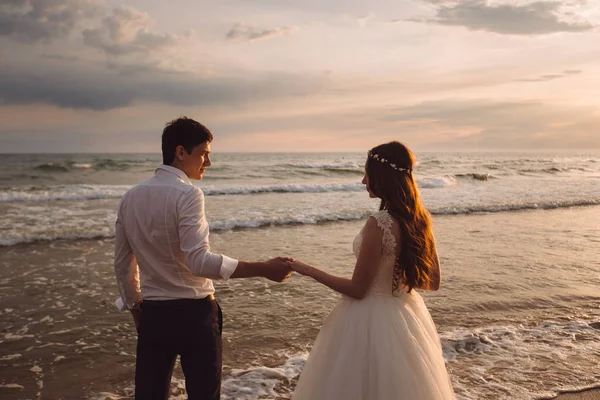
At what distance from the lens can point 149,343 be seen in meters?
2.75

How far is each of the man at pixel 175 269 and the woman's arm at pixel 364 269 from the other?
0.51 meters

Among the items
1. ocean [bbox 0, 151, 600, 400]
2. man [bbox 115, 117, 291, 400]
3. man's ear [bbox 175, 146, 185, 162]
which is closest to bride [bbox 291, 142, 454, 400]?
man [bbox 115, 117, 291, 400]

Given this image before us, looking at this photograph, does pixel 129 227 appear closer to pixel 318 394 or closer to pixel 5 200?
pixel 318 394

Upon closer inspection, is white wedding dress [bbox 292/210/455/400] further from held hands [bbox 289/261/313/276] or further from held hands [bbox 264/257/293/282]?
held hands [bbox 264/257/293/282]

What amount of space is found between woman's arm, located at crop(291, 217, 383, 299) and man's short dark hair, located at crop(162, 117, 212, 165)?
3.31 feet

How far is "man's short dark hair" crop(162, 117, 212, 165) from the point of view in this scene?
9.04ft

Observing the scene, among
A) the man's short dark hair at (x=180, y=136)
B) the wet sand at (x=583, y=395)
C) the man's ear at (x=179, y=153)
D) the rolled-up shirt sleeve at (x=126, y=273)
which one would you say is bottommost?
the wet sand at (x=583, y=395)

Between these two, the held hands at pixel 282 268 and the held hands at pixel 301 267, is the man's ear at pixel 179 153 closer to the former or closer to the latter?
the held hands at pixel 282 268

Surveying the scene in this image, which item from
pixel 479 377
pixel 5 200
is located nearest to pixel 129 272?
pixel 479 377

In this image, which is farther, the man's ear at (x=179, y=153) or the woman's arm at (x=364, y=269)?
the woman's arm at (x=364, y=269)

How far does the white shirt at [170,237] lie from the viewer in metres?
2.60

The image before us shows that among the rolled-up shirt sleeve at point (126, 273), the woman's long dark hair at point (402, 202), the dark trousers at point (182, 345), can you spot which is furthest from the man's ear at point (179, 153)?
the woman's long dark hair at point (402, 202)

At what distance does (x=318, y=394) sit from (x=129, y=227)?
1486mm

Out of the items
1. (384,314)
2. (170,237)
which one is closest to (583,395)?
(384,314)
